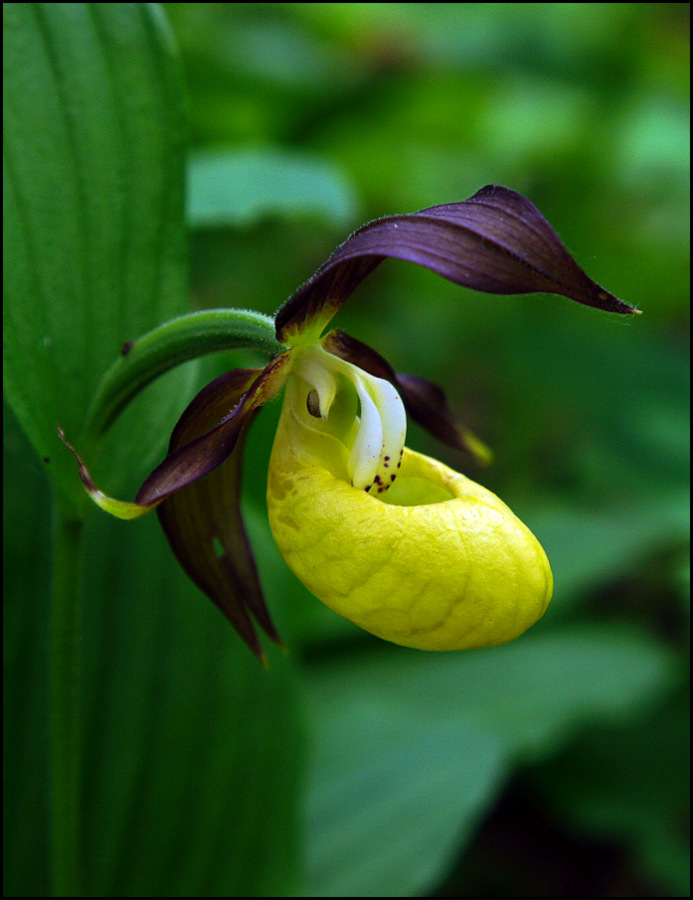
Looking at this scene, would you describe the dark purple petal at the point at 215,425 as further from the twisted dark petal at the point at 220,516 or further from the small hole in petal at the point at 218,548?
the small hole in petal at the point at 218,548

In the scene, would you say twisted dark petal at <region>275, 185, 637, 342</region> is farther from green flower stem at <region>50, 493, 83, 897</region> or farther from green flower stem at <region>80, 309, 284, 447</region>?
green flower stem at <region>50, 493, 83, 897</region>

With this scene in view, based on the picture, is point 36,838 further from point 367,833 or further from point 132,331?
point 132,331

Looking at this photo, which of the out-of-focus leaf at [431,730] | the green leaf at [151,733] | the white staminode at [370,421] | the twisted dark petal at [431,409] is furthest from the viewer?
the out-of-focus leaf at [431,730]

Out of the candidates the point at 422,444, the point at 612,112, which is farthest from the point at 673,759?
the point at 612,112

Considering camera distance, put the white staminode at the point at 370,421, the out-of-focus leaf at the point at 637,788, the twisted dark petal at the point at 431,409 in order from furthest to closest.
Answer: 1. the out-of-focus leaf at the point at 637,788
2. the twisted dark petal at the point at 431,409
3. the white staminode at the point at 370,421

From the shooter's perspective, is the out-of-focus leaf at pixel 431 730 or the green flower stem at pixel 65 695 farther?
the out-of-focus leaf at pixel 431 730

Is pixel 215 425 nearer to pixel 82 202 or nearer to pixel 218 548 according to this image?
pixel 218 548

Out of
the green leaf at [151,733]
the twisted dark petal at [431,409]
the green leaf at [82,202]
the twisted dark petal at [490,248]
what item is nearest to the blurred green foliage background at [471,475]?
the green leaf at [151,733]
